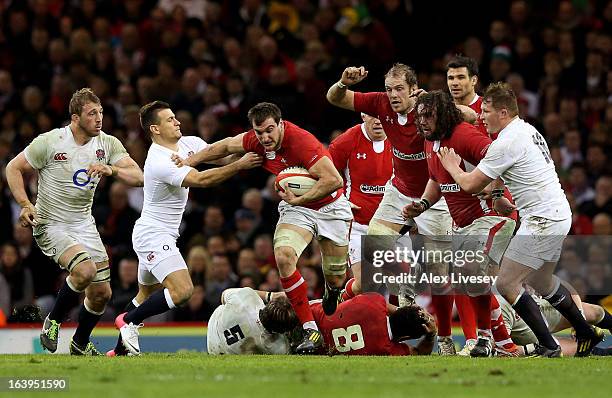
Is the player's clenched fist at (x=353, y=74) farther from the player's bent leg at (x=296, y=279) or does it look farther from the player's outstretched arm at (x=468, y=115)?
the player's bent leg at (x=296, y=279)

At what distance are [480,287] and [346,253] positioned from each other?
4.32 ft

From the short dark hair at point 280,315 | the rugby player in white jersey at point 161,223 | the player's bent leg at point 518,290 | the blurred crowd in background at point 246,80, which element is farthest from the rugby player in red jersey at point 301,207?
the blurred crowd in background at point 246,80

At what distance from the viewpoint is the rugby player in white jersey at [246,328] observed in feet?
38.8

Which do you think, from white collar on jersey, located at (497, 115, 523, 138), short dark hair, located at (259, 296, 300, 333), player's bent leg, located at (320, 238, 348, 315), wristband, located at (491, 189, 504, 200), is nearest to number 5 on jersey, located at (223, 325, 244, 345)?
short dark hair, located at (259, 296, 300, 333)

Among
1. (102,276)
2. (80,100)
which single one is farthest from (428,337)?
(80,100)

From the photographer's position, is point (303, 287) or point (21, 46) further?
point (21, 46)

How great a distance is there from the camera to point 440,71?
1770 cm

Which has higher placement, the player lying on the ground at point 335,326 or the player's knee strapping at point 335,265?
the player's knee strapping at point 335,265

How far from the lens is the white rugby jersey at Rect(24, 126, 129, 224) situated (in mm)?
12211

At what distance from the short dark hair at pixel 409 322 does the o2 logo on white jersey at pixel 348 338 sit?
1.10ft

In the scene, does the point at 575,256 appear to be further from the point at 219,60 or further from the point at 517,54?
the point at 219,60

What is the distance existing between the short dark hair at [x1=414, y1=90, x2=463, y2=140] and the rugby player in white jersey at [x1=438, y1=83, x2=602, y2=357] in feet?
1.23

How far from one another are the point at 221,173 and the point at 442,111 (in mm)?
2086

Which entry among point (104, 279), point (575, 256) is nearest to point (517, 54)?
point (575, 256)
